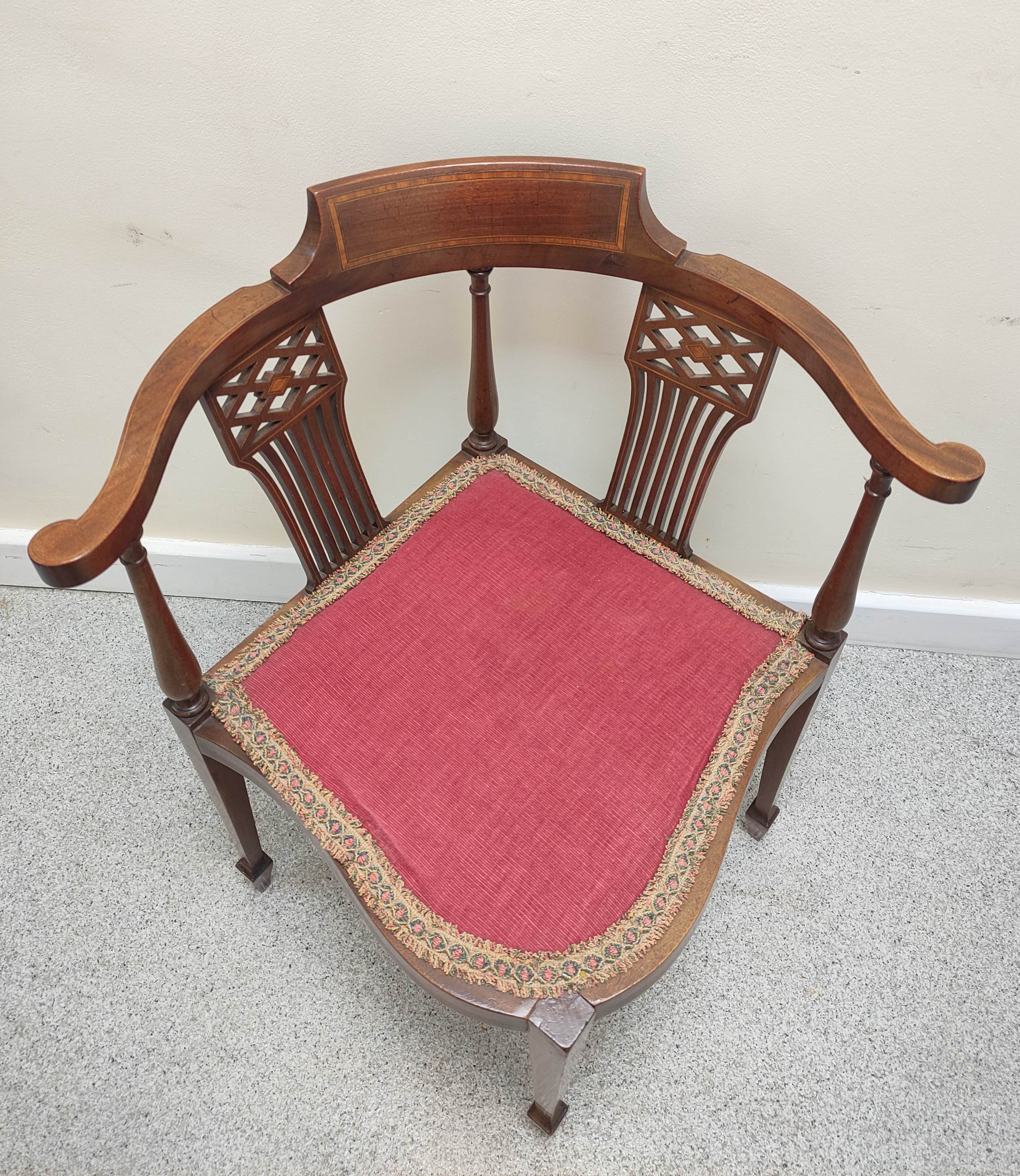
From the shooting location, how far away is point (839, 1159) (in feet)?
4.23

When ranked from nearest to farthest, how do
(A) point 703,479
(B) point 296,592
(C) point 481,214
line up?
(C) point 481,214 < (A) point 703,479 < (B) point 296,592

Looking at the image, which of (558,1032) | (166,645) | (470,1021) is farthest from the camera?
(470,1021)

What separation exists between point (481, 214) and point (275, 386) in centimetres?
34

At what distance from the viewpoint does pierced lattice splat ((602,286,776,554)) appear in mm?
1143

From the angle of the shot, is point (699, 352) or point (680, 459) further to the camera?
point (680, 459)

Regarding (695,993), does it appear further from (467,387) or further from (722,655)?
(467,387)

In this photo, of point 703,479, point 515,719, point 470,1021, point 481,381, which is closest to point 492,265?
point 481,381

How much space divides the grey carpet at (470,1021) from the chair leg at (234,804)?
2.1 inches

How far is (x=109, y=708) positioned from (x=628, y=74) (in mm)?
1426

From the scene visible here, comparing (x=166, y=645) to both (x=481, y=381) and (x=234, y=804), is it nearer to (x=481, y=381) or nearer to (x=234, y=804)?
(x=234, y=804)

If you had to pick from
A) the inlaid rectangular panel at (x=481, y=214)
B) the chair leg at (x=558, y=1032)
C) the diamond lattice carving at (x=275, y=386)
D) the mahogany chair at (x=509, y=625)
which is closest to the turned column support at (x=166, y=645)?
the mahogany chair at (x=509, y=625)

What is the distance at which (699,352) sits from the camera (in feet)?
3.78

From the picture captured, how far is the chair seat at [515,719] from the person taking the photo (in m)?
0.98

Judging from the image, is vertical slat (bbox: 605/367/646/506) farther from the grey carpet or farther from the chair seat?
the grey carpet
